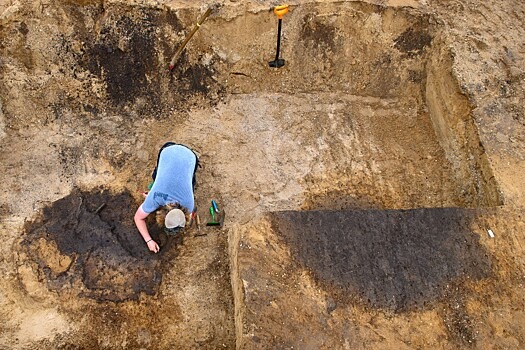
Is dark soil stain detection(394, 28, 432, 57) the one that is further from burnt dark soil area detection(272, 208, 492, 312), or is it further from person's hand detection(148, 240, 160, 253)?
person's hand detection(148, 240, 160, 253)

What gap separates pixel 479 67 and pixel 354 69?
125cm

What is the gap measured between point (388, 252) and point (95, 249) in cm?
242

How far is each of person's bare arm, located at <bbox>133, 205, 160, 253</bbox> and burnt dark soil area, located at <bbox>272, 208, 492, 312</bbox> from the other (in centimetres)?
105

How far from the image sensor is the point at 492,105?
4.22m

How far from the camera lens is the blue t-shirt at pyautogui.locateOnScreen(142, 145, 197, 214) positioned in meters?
3.29

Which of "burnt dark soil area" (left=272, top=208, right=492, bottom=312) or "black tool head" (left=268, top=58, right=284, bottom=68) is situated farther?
"black tool head" (left=268, top=58, right=284, bottom=68)

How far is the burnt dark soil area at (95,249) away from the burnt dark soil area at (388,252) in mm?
1212

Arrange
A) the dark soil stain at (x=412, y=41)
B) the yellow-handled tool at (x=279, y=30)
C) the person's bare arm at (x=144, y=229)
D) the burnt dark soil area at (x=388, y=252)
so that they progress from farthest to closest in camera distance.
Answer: the dark soil stain at (x=412, y=41)
the yellow-handled tool at (x=279, y=30)
the person's bare arm at (x=144, y=229)
the burnt dark soil area at (x=388, y=252)

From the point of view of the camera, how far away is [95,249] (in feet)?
12.4

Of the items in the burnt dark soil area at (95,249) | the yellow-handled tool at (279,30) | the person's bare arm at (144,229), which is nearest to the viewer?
the person's bare arm at (144,229)

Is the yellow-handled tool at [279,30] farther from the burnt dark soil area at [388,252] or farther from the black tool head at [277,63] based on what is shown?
the burnt dark soil area at [388,252]

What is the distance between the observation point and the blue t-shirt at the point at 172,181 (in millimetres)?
3291

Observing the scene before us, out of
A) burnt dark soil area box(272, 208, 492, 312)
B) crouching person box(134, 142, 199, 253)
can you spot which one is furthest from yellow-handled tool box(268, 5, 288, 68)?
burnt dark soil area box(272, 208, 492, 312)

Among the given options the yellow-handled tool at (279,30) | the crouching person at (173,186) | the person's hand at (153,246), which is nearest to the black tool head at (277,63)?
the yellow-handled tool at (279,30)
